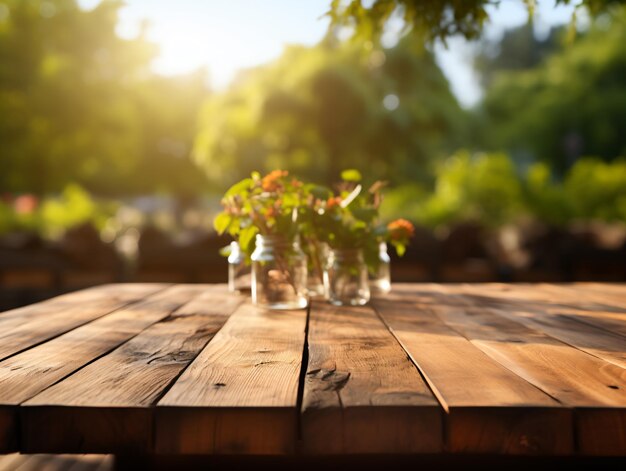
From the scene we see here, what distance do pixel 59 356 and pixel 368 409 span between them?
751mm

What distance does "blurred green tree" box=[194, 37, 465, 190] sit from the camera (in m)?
14.0

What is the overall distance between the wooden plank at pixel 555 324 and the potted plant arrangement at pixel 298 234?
0.46 metres

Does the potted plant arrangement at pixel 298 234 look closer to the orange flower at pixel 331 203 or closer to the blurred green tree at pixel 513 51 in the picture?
the orange flower at pixel 331 203

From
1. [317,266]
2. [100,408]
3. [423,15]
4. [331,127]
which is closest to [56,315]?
[317,266]

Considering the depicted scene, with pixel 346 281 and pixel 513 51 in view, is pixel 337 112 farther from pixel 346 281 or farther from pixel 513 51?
pixel 513 51

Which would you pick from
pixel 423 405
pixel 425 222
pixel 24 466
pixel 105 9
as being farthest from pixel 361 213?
pixel 105 9

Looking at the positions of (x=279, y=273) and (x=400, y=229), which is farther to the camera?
(x=400, y=229)

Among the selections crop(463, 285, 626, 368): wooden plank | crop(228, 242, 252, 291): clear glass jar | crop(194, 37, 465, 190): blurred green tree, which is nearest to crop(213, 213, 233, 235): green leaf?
crop(228, 242, 252, 291): clear glass jar

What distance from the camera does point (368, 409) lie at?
1042 mm

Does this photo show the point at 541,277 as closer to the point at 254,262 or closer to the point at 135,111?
the point at 254,262

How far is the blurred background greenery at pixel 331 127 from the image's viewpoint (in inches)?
263

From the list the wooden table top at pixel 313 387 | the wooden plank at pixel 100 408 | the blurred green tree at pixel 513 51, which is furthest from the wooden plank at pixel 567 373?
the blurred green tree at pixel 513 51

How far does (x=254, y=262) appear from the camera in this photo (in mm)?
2201

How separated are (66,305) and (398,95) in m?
14.4
